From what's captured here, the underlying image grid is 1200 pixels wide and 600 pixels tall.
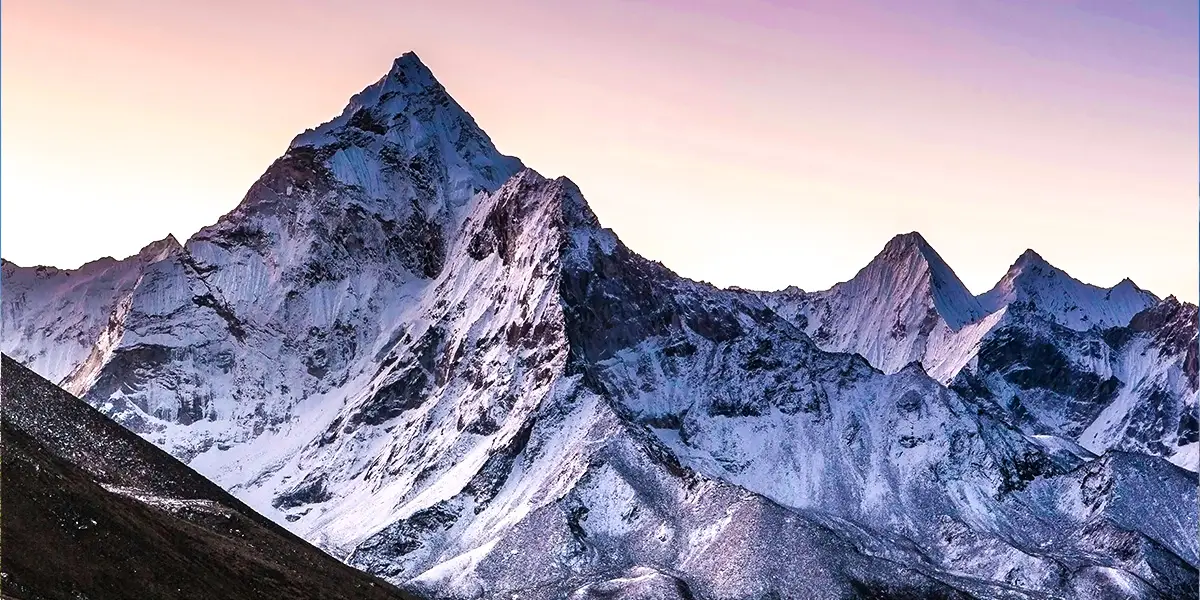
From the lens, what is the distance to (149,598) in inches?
7854

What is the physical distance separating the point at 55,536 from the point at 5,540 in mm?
7863

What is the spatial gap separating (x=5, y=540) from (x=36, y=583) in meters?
7.37

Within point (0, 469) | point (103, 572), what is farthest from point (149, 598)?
point (0, 469)

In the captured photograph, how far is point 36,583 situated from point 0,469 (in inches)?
664

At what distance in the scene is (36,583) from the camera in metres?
188

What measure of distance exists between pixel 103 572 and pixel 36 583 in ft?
40.3

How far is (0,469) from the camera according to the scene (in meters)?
199

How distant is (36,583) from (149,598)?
14.9 m

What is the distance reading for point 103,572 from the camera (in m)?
199

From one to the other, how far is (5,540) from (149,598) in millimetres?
16470

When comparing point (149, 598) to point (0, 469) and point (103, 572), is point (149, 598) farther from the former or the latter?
point (0, 469)

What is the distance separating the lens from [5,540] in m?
192
